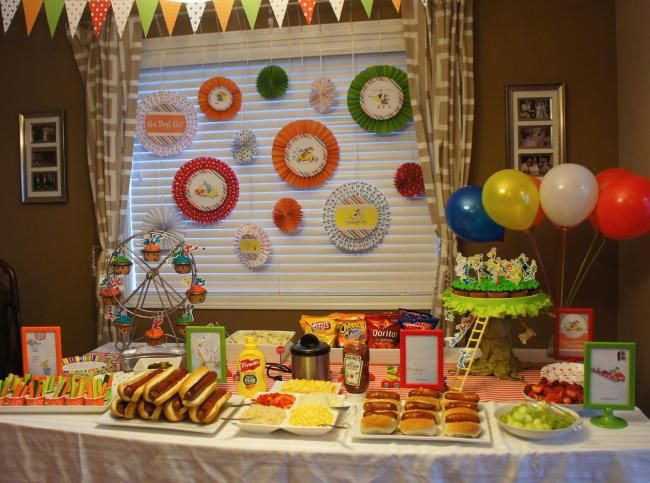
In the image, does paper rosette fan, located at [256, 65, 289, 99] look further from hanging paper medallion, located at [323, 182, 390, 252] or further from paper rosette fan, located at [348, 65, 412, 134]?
hanging paper medallion, located at [323, 182, 390, 252]

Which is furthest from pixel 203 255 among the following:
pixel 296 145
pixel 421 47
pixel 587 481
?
pixel 587 481

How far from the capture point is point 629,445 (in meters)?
1.58

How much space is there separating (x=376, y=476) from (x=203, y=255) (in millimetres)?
2156

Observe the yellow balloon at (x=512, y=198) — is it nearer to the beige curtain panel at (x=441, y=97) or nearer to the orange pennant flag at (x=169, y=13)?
the beige curtain panel at (x=441, y=97)

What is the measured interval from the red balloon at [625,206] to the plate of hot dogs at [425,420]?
893 mm

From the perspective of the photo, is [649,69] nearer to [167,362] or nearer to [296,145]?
[296,145]

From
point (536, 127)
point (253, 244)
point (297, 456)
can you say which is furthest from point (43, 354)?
point (536, 127)

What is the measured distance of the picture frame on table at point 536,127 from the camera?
9.89ft

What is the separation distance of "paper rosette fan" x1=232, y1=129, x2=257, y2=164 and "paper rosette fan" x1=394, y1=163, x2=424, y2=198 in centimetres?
86

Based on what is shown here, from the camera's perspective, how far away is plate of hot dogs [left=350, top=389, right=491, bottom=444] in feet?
5.31

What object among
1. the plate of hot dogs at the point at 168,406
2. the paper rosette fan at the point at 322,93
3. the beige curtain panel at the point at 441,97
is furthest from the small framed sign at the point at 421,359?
the paper rosette fan at the point at 322,93

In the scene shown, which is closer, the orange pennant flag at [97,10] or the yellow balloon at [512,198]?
the yellow balloon at [512,198]

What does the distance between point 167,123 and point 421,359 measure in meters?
2.22

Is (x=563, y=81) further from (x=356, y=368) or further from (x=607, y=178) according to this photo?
(x=356, y=368)
